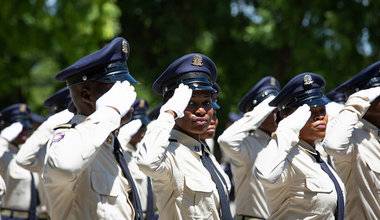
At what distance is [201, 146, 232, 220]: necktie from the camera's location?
4.32 meters

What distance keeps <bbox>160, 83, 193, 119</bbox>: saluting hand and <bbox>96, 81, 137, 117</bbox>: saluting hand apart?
0.48 meters

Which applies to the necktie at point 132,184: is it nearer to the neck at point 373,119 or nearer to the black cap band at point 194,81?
the black cap band at point 194,81

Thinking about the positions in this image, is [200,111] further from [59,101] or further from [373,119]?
[59,101]

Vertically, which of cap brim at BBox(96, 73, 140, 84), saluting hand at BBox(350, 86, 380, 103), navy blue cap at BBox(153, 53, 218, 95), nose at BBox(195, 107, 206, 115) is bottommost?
saluting hand at BBox(350, 86, 380, 103)

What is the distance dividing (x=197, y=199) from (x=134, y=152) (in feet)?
13.1

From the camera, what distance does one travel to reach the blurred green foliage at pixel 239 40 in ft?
43.3

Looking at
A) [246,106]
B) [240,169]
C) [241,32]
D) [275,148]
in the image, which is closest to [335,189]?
[275,148]

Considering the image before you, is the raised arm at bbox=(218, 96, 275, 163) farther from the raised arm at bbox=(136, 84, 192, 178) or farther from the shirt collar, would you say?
the raised arm at bbox=(136, 84, 192, 178)

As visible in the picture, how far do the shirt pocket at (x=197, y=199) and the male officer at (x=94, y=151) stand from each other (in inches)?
18.2

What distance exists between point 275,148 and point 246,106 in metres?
2.76

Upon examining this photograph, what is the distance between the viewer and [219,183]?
4379mm

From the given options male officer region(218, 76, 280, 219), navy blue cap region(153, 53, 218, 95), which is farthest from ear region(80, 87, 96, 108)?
male officer region(218, 76, 280, 219)

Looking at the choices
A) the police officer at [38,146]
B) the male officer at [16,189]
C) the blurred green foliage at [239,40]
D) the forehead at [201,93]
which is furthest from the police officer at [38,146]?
the blurred green foliage at [239,40]

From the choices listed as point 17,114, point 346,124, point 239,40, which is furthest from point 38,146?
point 239,40
